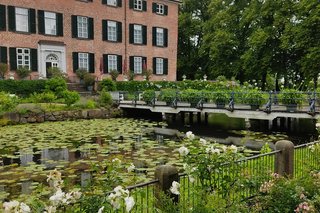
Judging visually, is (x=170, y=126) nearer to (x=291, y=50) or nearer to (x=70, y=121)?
(x=70, y=121)

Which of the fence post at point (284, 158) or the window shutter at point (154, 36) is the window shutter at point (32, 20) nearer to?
the window shutter at point (154, 36)

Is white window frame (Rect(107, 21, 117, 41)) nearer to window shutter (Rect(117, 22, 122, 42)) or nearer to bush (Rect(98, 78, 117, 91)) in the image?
window shutter (Rect(117, 22, 122, 42))

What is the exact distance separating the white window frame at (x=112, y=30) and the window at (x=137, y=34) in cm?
→ 215

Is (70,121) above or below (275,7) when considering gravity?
below

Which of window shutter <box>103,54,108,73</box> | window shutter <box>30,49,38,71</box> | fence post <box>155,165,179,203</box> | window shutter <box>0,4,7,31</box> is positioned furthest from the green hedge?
fence post <box>155,165,179,203</box>

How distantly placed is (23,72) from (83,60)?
616 cm

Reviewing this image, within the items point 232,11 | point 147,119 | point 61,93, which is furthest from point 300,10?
point 61,93

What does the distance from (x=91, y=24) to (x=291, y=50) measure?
1909 cm

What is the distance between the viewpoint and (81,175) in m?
9.69

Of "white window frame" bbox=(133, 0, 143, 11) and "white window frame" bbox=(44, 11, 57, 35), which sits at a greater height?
"white window frame" bbox=(133, 0, 143, 11)

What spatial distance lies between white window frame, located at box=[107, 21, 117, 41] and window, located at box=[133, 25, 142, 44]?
2.15 m

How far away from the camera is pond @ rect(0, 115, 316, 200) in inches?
384

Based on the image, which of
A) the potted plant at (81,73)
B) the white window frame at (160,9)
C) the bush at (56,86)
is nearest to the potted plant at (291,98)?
the bush at (56,86)

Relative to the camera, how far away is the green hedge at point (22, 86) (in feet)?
76.4
